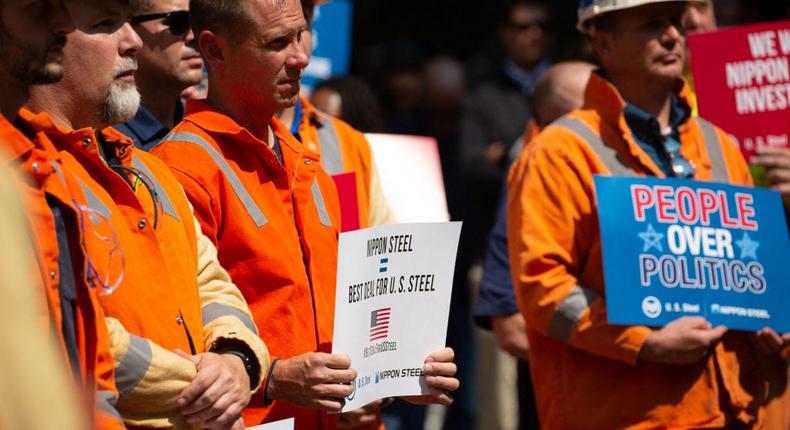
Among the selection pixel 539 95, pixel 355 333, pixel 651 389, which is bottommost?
pixel 651 389

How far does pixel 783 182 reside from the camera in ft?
17.7

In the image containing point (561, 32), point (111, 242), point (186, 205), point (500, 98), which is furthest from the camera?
point (561, 32)

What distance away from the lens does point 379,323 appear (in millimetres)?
3971

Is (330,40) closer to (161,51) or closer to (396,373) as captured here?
(161,51)

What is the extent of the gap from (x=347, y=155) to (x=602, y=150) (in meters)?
0.94

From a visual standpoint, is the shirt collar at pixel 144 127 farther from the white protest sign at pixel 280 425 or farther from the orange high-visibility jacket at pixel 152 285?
the white protest sign at pixel 280 425

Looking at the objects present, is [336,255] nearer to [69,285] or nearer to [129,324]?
[129,324]

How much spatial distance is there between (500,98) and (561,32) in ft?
15.8

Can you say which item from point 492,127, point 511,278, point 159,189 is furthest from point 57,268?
point 492,127

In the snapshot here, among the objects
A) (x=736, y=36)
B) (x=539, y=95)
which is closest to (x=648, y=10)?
(x=736, y=36)

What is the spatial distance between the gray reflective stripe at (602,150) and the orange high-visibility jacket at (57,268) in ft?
8.36

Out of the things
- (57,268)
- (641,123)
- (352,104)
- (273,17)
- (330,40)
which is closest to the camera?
(57,268)

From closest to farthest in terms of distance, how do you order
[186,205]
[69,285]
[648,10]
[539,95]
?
1. [69,285]
2. [186,205]
3. [648,10]
4. [539,95]

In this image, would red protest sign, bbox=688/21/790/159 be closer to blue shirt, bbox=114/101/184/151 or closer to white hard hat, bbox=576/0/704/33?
white hard hat, bbox=576/0/704/33
